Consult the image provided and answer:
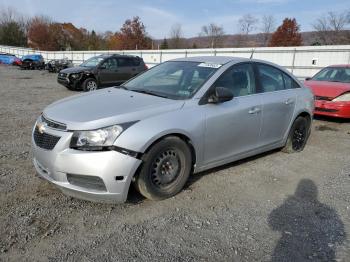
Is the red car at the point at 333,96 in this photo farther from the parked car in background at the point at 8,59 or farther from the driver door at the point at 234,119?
the parked car in background at the point at 8,59

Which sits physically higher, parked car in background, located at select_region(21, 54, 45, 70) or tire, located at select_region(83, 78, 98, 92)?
parked car in background, located at select_region(21, 54, 45, 70)

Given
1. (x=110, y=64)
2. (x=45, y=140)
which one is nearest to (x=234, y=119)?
(x=45, y=140)

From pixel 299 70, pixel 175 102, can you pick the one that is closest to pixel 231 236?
pixel 175 102

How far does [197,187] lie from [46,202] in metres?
1.81

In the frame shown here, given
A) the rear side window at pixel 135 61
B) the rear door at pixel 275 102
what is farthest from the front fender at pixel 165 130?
the rear side window at pixel 135 61

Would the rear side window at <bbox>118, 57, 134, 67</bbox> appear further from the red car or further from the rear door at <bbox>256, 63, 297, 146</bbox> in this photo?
the rear door at <bbox>256, 63, 297, 146</bbox>

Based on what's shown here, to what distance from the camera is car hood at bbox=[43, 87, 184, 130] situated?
3.32 m

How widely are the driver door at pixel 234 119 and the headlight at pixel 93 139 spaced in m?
1.25

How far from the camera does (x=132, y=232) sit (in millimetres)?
3170

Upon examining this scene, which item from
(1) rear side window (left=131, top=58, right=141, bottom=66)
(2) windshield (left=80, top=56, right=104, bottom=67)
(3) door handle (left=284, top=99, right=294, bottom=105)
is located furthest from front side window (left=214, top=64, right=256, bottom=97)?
(1) rear side window (left=131, top=58, right=141, bottom=66)

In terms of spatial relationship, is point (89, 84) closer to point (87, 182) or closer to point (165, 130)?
point (165, 130)

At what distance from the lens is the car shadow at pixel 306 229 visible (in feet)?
9.69

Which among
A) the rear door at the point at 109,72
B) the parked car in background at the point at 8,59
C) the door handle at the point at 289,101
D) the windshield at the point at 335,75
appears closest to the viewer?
the door handle at the point at 289,101

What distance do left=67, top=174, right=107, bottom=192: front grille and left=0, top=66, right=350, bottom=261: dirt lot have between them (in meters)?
0.34
